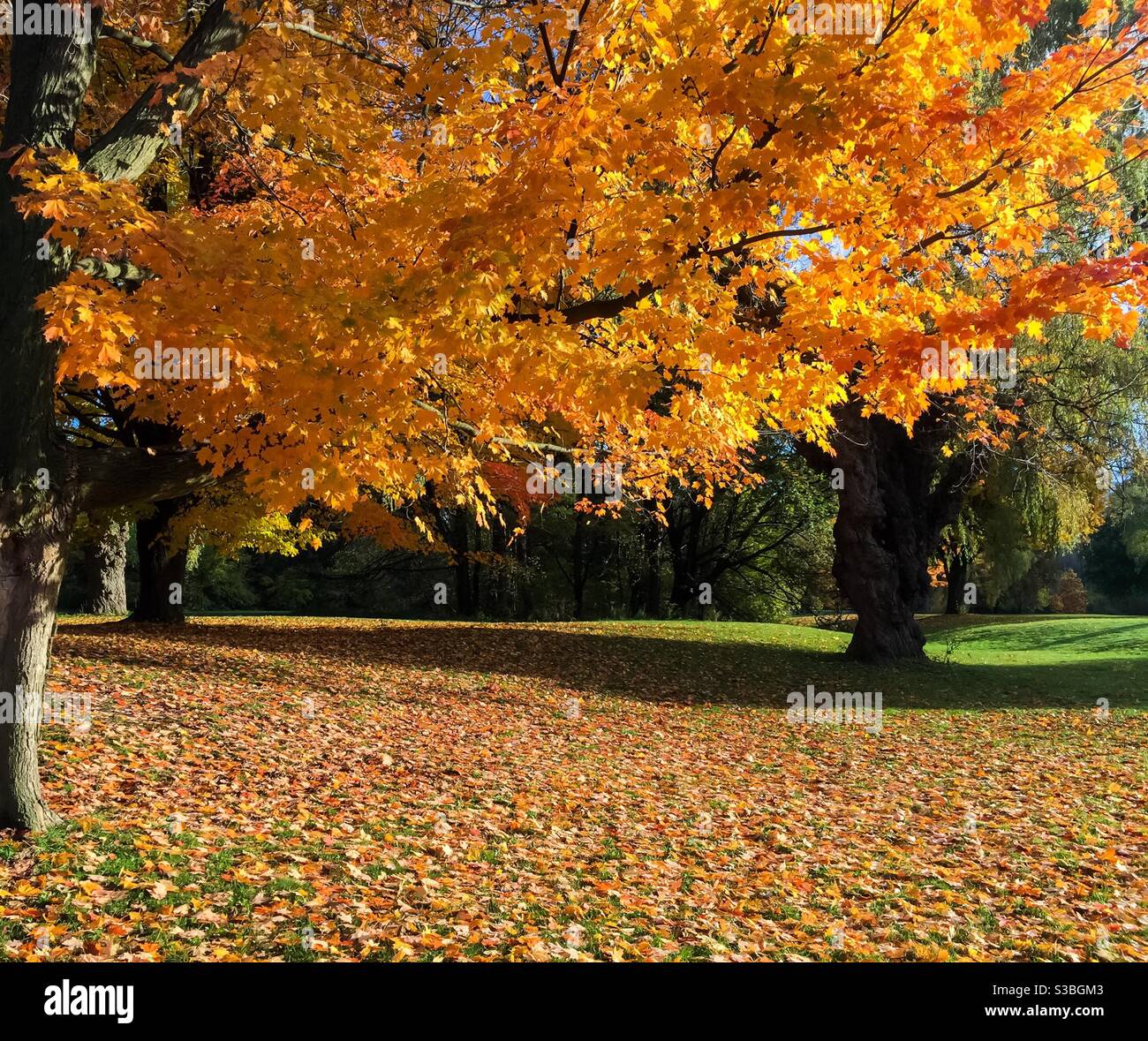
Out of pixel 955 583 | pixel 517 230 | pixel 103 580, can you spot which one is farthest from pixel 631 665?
pixel 955 583

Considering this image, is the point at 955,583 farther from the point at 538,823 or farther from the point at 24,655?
the point at 24,655

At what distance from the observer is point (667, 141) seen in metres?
6.12

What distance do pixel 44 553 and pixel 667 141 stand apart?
4940 mm

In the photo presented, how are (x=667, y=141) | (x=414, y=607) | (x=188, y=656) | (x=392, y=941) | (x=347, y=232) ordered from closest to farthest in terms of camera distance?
(x=392, y=941) → (x=667, y=141) → (x=347, y=232) → (x=188, y=656) → (x=414, y=607)

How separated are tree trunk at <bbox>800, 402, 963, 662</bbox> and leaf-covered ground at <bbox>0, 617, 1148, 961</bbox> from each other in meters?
4.63

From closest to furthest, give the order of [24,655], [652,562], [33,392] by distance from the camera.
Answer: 1. [24,655]
2. [33,392]
3. [652,562]

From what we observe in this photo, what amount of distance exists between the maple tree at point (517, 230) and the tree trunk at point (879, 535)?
11296 millimetres

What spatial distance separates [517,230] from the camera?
19.9 feet

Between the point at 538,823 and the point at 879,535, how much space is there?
14.5 meters

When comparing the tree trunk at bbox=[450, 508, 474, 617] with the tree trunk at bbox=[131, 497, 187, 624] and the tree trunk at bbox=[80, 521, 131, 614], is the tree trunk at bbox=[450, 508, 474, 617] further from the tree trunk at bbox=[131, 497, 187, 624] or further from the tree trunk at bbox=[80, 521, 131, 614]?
the tree trunk at bbox=[131, 497, 187, 624]

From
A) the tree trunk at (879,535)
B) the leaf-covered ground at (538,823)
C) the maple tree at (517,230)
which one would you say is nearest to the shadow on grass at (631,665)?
the leaf-covered ground at (538,823)

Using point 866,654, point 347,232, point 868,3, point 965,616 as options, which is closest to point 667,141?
point 868,3

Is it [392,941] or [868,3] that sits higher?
[868,3]
